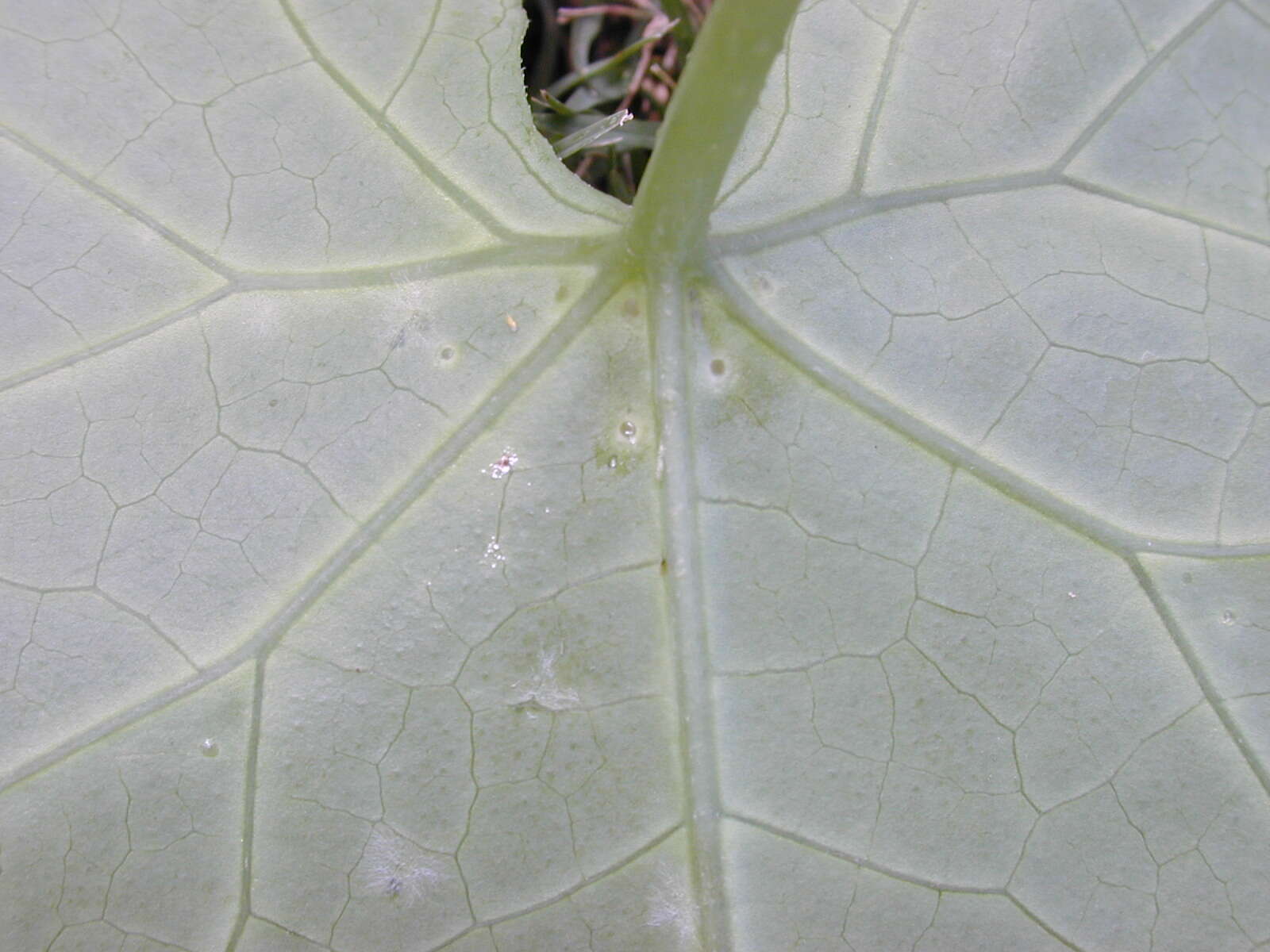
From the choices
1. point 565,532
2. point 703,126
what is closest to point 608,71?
point 703,126

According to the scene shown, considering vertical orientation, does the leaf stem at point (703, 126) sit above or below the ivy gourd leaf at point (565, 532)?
above

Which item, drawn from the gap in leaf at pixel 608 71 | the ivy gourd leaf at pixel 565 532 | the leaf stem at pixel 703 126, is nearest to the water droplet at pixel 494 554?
the ivy gourd leaf at pixel 565 532

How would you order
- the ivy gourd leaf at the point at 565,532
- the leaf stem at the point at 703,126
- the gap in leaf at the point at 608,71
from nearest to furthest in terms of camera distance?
the leaf stem at the point at 703,126, the ivy gourd leaf at the point at 565,532, the gap in leaf at the point at 608,71

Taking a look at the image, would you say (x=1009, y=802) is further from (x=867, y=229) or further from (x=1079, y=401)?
(x=867, y=229)

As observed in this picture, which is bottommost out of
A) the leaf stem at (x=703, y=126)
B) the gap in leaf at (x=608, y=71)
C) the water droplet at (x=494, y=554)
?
the water droplet at (x=494, y=554)

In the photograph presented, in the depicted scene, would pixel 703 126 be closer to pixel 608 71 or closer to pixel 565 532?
pixel 565 532

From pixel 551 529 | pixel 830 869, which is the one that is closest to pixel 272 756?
pixel 551 529

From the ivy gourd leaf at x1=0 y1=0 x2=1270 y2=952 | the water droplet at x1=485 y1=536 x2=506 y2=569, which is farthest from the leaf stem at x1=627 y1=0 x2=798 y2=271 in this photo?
the water droplet at x1=485 y1=536 x2=506 y2=569

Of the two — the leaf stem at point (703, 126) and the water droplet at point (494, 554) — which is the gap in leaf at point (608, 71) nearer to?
the leaf stem at point (703, 126)
